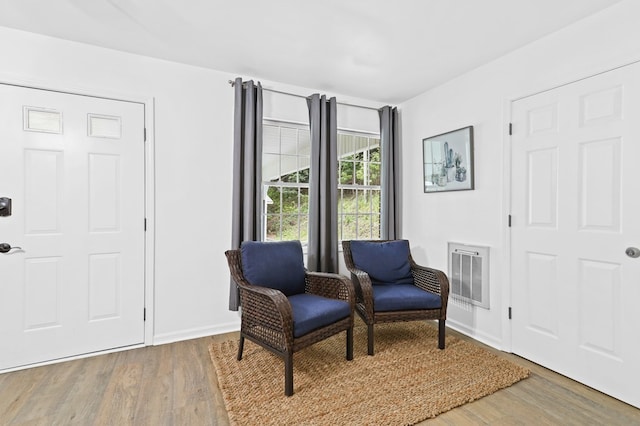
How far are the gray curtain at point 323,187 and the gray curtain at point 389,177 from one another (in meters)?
0.64

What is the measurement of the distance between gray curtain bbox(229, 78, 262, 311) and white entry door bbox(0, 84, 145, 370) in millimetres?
783

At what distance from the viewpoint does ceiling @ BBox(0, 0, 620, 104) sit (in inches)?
82.9

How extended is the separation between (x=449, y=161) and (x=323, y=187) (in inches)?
51.4

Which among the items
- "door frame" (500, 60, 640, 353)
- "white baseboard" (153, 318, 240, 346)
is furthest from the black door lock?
"door frame" (500, 60, 640, 353)

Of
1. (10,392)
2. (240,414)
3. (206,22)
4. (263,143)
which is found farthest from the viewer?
(263,143)

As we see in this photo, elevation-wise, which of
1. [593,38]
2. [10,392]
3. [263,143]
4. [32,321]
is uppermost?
[593,38]

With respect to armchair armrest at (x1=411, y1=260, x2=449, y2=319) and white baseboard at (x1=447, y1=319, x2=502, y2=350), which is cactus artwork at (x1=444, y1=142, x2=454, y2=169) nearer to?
armchair armrest at (x1=411, y1=260, x2=449, y2=319)

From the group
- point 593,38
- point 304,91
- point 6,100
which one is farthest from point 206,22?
point 593,38

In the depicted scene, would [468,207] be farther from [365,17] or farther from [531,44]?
[365,17]

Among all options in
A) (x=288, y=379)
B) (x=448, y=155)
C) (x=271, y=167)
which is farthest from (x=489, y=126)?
(x=288, y=379)

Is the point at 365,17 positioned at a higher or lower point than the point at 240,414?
higher

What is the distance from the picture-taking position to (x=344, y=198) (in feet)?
12.7

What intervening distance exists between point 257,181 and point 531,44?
2.55 metres

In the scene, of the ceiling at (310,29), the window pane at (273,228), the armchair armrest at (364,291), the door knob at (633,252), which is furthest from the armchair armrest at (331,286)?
the ceiling at (310,29)
